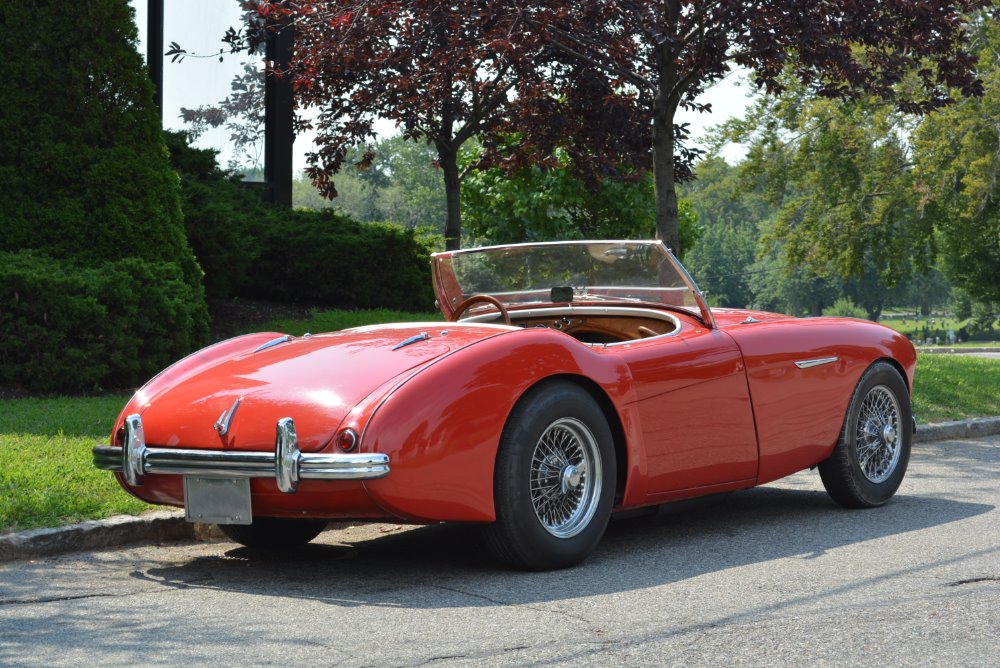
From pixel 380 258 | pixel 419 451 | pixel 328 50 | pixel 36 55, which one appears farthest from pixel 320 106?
pixel 419 451

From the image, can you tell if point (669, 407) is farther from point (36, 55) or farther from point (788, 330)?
point (36, 55)

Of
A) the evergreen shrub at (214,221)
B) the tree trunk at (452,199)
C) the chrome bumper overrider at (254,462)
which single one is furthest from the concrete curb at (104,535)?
the tree trunk at (452,199)

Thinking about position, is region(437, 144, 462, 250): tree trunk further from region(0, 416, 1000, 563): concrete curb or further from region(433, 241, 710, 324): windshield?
region(0, 416, 1000, 563): concrete curb

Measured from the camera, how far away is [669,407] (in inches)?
224

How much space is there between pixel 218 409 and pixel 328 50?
741cm

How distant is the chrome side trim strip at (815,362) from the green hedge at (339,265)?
9.30 m

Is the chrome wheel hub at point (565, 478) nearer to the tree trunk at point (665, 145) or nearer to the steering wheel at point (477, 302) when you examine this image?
the steering wheel at point (477, 302)

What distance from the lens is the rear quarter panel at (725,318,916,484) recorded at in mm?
6195

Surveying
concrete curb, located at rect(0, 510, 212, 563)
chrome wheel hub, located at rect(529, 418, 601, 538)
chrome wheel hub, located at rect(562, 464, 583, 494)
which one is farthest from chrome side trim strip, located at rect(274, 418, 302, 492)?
concrete curb, located at rect(0, 510, 212, 563)

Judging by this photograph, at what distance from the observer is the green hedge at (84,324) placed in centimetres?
988

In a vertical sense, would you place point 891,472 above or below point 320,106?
below

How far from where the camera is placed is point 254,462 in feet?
15.8

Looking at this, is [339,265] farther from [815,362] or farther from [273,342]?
[815,362]

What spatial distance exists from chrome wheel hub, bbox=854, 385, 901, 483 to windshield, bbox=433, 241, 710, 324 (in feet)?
4.09
